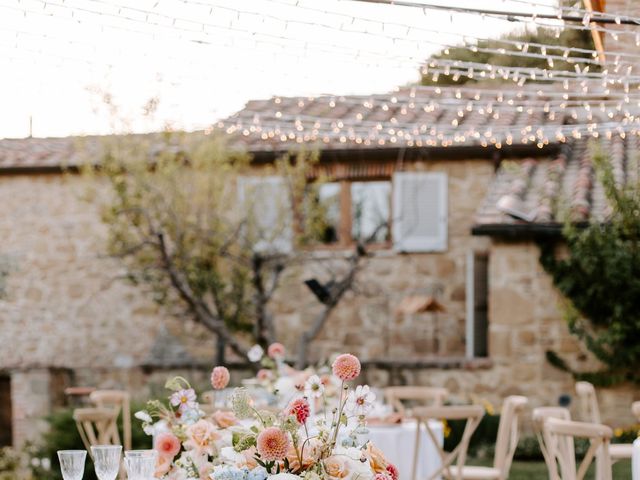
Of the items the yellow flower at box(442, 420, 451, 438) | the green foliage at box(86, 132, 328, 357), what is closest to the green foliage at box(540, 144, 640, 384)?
the yellow flower at box(442, 420, 451, 438)

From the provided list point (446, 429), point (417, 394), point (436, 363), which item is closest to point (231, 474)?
point (417, 394)

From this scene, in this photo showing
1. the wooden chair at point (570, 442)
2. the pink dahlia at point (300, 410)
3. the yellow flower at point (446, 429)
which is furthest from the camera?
the yellow flower at point (446, 429)

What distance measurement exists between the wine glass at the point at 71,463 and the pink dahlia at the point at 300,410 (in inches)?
25.8

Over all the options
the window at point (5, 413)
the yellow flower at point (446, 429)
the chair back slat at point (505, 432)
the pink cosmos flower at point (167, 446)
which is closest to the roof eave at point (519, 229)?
the yellow flower at point (446, 429)

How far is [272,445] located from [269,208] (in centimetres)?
977

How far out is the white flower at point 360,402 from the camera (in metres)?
3.35

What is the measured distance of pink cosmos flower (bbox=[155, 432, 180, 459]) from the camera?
3.77 meters

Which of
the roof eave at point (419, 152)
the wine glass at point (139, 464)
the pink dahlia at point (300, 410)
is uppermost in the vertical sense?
the roof eave at point (419, 152)

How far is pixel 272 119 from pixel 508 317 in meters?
3.48

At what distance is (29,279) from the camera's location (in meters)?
13.5

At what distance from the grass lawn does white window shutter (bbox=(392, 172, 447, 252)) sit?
2808 millimetres

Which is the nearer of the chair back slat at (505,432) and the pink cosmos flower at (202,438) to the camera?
the pink cosmos flower at (202,438)

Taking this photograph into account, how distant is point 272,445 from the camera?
3.06 metres

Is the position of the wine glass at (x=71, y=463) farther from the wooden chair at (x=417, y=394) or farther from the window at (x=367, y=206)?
the window at (x=367, y=206)
